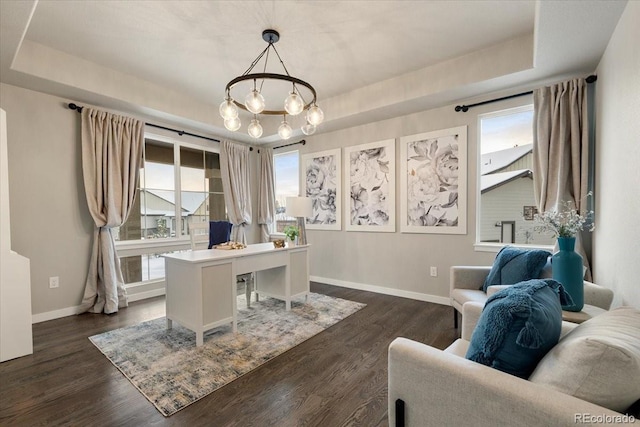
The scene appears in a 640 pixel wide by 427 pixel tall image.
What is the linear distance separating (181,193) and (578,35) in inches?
193

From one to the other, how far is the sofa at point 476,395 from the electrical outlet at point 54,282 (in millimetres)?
3929

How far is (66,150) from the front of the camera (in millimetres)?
3404

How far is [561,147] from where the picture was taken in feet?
9.09

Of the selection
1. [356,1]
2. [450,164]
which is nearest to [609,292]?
[450,164]

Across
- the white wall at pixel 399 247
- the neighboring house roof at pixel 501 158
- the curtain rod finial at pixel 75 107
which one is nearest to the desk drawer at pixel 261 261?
the white wall at pixel 399 247

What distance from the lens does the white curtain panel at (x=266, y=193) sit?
17.9 feet

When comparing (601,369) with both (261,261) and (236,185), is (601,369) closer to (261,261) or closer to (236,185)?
(261,261)

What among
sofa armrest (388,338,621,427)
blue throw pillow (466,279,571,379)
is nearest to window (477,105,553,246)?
blue throw pillow (466,279,571,379)

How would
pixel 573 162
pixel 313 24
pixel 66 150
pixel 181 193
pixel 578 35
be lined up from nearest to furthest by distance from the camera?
pixel 578 35, pixel 313 24, pixel 573 162, pixel 66 150, pixel 181 193

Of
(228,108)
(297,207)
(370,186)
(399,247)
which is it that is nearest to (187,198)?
(297,207)

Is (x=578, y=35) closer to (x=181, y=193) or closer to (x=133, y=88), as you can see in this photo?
(x=133, y=88)

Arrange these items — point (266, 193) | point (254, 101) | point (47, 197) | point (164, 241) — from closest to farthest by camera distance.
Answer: point (254, 101), point (47, 197), point (164, 241), point (266, 193)

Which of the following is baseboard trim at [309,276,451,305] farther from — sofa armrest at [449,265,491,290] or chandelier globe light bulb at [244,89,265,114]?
chandelier globe light bulb at [244,89,265,114]

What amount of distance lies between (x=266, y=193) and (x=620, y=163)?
4652mm
